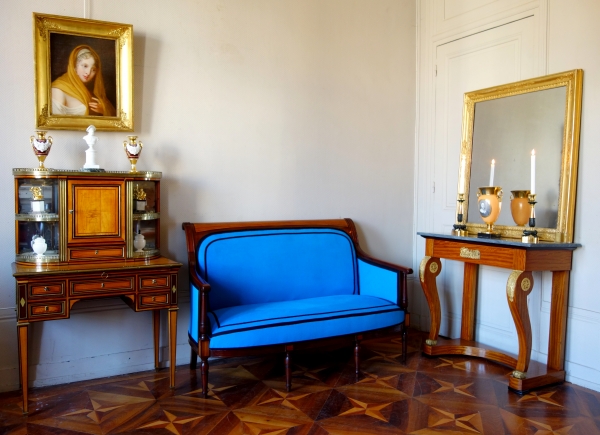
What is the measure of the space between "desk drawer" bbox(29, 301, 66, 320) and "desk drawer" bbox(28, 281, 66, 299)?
5 centimetres

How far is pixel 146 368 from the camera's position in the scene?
336cm

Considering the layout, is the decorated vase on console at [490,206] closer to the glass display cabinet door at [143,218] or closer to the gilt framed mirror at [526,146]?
the gilt framed mirror at [526,146]

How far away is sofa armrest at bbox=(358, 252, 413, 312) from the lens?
3410 mm

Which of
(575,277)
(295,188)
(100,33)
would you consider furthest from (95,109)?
(575,277)

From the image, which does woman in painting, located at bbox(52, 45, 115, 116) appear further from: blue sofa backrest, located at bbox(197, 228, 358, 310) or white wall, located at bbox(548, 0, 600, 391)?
white wall, located at bbox(548, 0, 600, 391)

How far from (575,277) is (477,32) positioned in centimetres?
185

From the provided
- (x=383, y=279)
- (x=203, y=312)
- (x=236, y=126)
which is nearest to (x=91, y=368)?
(x=203, y=312)

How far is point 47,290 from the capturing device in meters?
2.65

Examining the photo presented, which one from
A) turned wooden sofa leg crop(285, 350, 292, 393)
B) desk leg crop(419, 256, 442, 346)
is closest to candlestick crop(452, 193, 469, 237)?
desk leg crop(419, 256, 442, 346)

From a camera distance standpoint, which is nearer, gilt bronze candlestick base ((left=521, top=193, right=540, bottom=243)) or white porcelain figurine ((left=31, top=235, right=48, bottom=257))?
white porcelain figurine ((left=31, top=235, right=48, bottom=257))

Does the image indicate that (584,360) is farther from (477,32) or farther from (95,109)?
(95,109)

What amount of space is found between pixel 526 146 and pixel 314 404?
213 centimetres

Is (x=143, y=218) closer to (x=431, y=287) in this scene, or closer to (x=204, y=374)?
(x=204, y=374)

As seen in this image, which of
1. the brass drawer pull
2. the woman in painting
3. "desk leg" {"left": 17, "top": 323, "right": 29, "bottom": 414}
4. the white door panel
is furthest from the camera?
the white door panel
